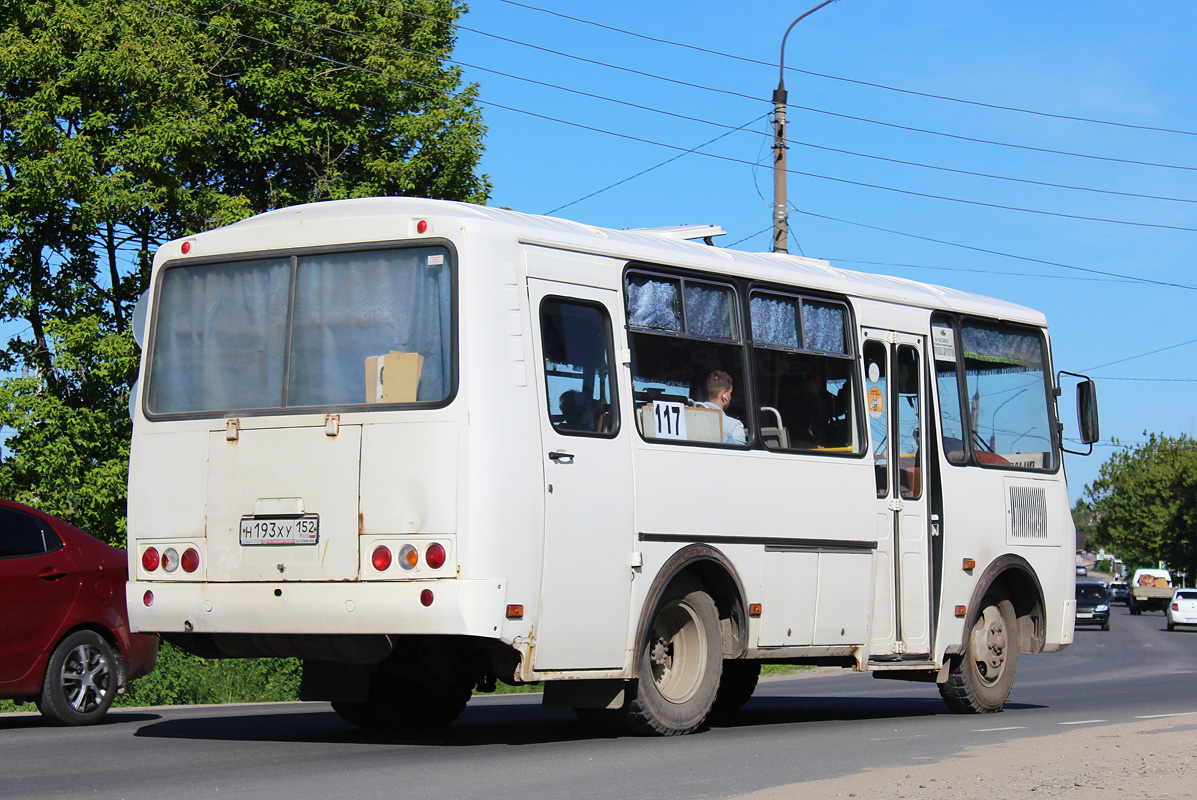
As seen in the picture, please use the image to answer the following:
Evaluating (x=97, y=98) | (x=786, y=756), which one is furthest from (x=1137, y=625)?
(x=786, y=756)

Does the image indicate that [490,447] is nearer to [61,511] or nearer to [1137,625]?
[61,511]

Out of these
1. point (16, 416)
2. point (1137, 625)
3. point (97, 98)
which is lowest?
point (1137, 625)

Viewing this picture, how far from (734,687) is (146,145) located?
15268mm

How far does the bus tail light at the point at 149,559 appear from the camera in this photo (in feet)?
32.6

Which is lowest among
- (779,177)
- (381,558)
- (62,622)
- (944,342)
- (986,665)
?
(986,665)

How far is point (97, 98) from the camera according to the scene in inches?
1022

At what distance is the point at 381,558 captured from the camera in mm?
9094

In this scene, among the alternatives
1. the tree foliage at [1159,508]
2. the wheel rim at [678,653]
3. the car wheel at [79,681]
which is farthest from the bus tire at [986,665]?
the tree foliage at [1159,508]

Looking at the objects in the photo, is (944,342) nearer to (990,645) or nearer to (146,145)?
(990,645)

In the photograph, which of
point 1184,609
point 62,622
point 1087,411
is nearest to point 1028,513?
point 1087,411

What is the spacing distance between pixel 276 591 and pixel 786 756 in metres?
3.15

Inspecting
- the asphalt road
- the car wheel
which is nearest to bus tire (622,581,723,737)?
the asphalt road

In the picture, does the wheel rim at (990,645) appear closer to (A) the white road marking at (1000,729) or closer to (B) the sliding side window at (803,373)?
(A) the white road marking at (1000,729)

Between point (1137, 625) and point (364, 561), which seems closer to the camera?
point (364, 561)
